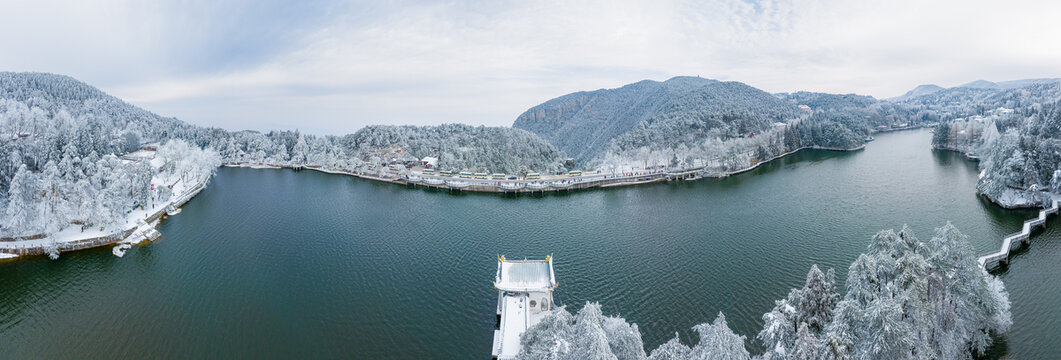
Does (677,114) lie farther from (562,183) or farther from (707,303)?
(707,303)

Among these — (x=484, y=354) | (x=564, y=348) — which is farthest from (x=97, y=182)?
(x=564, y=348)

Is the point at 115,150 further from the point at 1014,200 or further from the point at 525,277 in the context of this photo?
the point at 1014,200

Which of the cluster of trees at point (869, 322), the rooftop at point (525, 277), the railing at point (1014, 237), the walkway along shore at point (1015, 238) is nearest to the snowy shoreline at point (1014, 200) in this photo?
the walkway along shore at point (1015, 238)

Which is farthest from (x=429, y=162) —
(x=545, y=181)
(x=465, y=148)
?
(x=545, y=181)

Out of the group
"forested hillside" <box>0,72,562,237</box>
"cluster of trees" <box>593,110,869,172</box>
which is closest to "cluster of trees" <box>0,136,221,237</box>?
"forested hillside" <box>0,72,562,237</box>

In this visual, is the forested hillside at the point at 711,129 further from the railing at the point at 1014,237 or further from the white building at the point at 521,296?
the white building at the point at 521,296
